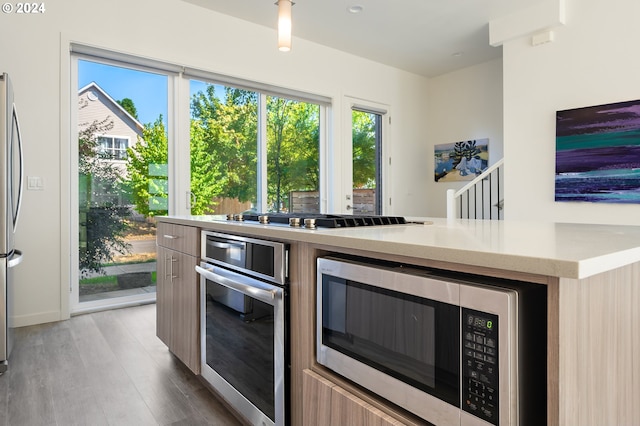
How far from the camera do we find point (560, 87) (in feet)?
12.1

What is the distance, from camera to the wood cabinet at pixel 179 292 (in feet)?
6.13

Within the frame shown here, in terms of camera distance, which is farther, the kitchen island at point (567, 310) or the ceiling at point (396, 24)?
the ceiling at point (396, 24)

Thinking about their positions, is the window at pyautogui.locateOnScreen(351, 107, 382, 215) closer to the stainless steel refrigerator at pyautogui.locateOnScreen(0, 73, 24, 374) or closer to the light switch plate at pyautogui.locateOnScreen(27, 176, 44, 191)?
the light switch plate at pyautogui.locateOnScreen(27, 176, 44, 191)

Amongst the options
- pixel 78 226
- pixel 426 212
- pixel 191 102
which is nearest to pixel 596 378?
pixel 78 226

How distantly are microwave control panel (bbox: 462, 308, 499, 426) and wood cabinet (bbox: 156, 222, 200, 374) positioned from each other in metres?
1.36

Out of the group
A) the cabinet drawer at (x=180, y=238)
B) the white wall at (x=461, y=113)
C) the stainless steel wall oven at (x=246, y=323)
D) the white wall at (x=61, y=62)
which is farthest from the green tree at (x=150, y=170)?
the white wall at (x=461, y=113)

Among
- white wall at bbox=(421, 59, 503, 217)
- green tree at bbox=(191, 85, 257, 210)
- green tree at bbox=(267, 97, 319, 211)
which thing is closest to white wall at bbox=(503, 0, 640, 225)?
white wall at bbox=(421, 59, 503, 217)

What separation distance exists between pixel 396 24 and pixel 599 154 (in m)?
2.31

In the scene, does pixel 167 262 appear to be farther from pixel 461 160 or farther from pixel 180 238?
pixel 461 160

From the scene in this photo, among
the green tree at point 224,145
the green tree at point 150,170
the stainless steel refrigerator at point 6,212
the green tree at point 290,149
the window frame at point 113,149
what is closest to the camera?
the stainless steel refrigerator at point 6,212

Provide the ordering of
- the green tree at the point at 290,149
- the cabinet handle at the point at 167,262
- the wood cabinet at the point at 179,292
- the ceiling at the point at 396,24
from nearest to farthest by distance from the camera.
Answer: the wood cabinet at the point at 179,292, the cabinet handle at the point at 167,262, the ceiling at the point at 396,24, the green tree at the point at 290,149

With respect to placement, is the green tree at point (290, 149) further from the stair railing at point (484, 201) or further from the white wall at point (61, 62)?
the stair railing at point (484, 201)

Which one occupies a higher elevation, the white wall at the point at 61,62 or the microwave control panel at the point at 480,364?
the white wall at the point at 61,62

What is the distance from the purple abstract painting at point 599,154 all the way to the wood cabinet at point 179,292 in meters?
3.39
